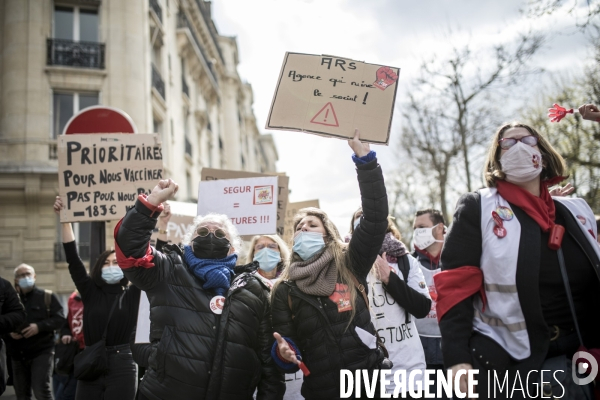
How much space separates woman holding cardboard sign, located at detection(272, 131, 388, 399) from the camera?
3.27 meters

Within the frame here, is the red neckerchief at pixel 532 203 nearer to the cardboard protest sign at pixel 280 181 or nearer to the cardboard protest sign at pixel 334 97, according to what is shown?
the cardboard protest sign at pixel 334 97

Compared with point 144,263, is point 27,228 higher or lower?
lower

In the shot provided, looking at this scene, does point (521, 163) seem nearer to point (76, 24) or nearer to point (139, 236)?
point (139, 236)

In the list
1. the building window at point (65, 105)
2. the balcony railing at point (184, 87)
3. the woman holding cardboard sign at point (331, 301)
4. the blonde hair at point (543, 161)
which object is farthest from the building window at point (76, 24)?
the blonde hair at point (543, 161)

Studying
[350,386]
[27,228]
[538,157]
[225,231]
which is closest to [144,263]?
[225,231]

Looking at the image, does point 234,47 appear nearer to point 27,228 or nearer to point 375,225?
point 27,228

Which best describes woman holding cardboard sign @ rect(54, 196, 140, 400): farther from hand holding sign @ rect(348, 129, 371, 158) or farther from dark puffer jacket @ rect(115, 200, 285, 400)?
hand holding sign @ rect(348, 129, 371, 158)

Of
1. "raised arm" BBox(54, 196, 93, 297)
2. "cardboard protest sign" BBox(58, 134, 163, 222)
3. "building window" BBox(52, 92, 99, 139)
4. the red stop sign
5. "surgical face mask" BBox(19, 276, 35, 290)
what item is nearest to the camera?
"raised arm" BBox(54, 196, 93, 297)

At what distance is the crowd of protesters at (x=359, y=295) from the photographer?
240 centimetres

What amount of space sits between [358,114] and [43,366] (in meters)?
5.44

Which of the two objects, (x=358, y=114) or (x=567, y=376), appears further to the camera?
(x=358, y=114)

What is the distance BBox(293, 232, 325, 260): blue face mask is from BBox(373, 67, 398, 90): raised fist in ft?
4.07

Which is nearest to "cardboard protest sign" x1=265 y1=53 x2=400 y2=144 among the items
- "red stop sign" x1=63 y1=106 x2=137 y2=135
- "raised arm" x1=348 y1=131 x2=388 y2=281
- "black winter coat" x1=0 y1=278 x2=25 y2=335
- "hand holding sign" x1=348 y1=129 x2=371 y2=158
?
"hand holding sign" x1=348 y1=129 x2=371 y2=158

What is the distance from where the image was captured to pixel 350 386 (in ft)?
10.6
